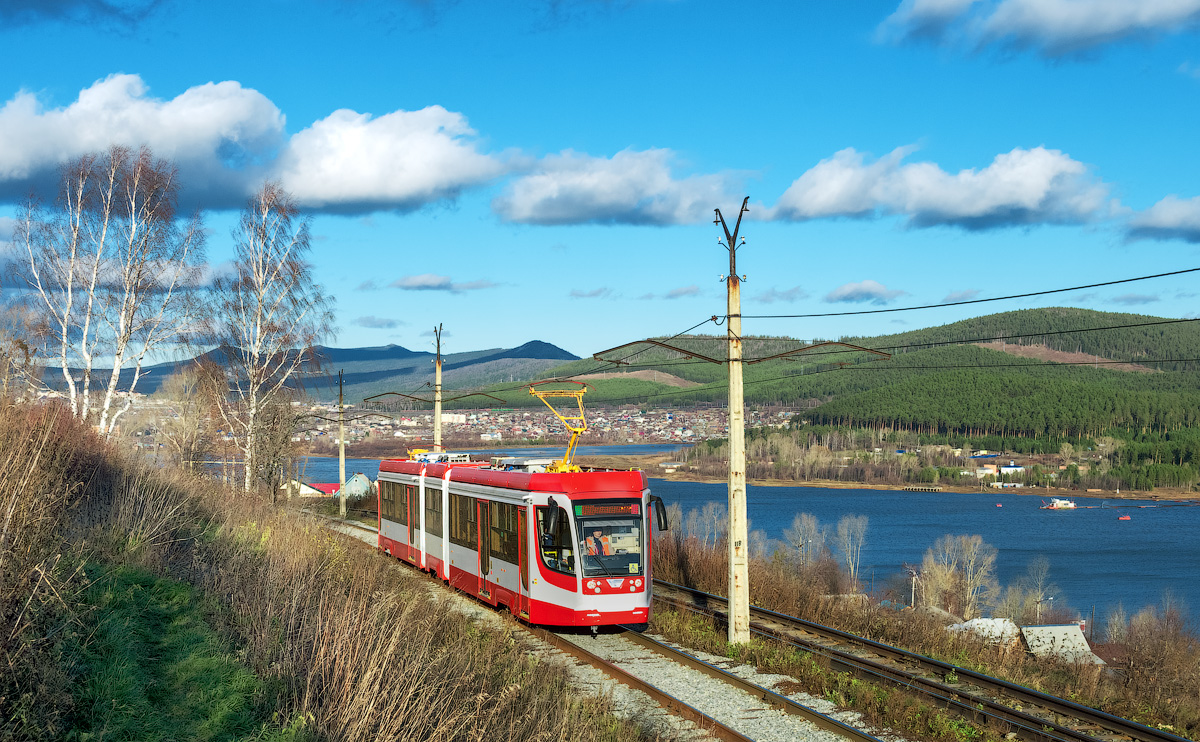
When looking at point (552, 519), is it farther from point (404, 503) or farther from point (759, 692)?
point (404, 503)

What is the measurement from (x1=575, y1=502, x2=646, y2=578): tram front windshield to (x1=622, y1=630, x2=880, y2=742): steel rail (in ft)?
4.75

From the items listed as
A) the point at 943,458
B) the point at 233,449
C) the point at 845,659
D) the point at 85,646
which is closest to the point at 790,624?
the point at 845,659

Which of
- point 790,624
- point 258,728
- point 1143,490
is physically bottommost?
point 1143,490

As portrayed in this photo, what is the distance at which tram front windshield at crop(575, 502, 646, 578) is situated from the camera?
16781 mm

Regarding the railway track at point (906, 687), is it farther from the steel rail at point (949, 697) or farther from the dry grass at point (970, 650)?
the dry grass at point (970, 650)

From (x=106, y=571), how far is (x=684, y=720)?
712 centimetres

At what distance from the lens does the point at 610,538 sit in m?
17.0

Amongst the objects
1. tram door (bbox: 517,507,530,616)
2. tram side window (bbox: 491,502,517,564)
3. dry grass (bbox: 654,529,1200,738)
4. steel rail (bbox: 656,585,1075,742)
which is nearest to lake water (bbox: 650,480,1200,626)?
dry grass (bbox: 654,529,1200,738)

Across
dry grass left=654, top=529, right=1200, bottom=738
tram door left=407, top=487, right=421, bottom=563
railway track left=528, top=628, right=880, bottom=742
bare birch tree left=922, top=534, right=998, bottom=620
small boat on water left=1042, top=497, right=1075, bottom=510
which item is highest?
tram door left=407, top=487, right=421, bottom=563

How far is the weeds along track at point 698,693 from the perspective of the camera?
11617 mm

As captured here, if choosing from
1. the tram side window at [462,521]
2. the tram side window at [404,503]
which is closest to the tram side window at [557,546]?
the tram side window at [462,521]

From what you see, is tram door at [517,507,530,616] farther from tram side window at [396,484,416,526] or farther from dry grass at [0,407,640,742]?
tram side window at [396,484,416,526]

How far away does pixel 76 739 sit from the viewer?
6.82 m

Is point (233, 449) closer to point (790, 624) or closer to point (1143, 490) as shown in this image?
point (790, 624)
